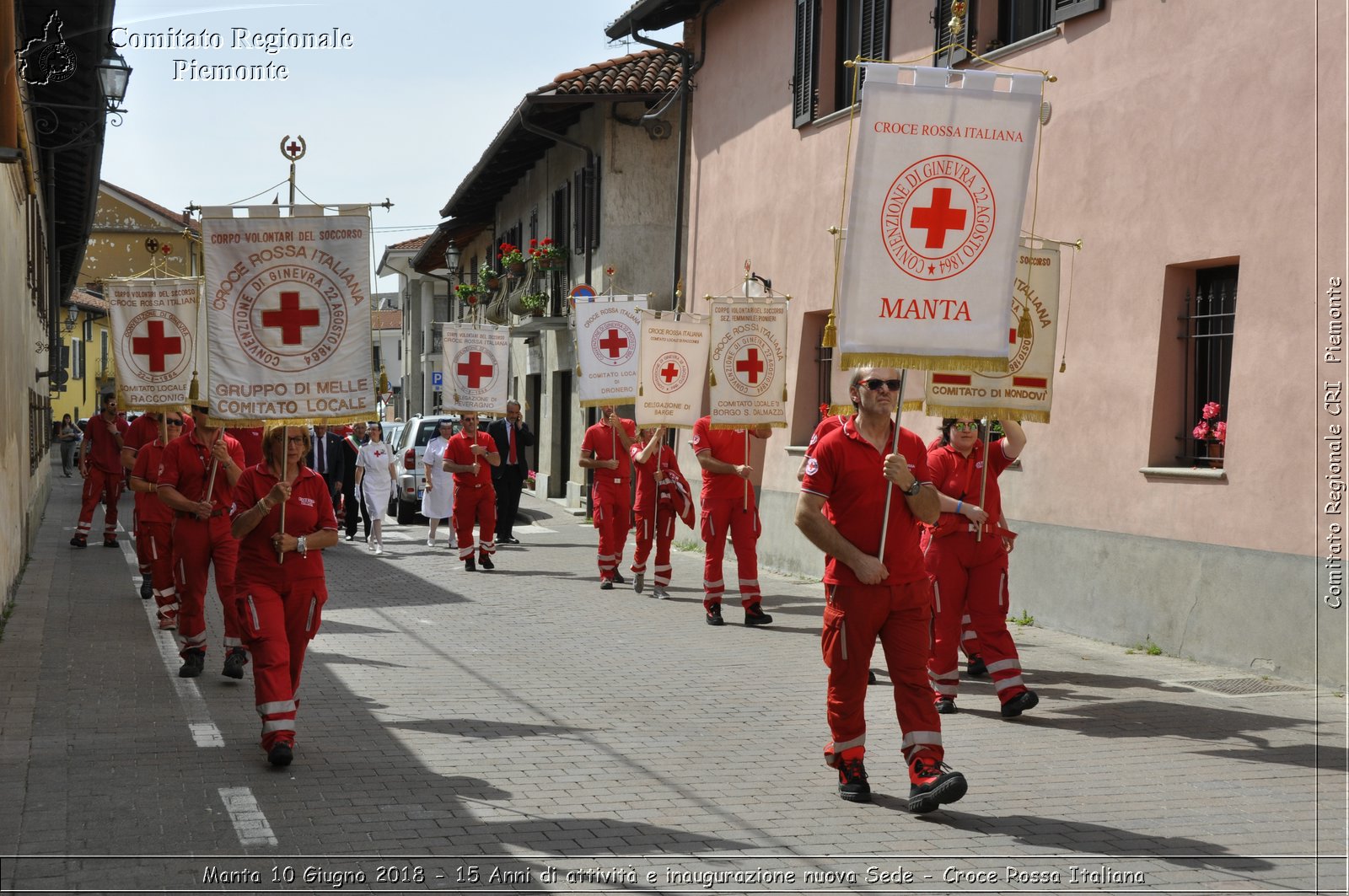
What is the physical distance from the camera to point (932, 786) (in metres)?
6.46

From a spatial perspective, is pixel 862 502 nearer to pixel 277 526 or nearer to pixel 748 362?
pixel 277 526

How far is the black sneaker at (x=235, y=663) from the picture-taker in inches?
391

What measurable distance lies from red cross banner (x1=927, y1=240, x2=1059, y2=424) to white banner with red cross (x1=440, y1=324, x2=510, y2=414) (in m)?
10.9

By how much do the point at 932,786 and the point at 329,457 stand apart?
1594 cm

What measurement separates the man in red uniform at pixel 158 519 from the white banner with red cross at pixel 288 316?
12.1 feet

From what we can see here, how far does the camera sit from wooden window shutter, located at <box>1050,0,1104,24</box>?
1248 cm

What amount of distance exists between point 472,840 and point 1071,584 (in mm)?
7631

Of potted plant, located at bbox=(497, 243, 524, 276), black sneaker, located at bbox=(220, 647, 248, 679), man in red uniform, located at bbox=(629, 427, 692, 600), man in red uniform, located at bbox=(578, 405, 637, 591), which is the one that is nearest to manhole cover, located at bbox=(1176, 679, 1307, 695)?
black sneaker, located at bbox=(220, 647, 248, 679)

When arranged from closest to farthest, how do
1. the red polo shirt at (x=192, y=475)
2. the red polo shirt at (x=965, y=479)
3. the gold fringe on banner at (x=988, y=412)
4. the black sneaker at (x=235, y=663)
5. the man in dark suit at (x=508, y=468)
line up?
the red polo shirt at (x=965, y=479) < the gold fringe on banner at (x=988, y=412) < the black sneaker at (x=235, y=663) < the red polo shirt at (x=192, y=475) < the man in dark suit at (x=508, y=468)

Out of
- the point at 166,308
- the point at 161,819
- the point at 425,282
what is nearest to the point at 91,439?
the point at 166,308

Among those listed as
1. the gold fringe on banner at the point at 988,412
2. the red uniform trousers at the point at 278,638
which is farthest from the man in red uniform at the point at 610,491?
the red uniform trousers at the point at 278,638

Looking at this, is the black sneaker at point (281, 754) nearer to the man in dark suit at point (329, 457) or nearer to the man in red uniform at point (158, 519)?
the man in red uniform at point (158, 519)

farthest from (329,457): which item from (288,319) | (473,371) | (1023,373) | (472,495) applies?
(1023,373)

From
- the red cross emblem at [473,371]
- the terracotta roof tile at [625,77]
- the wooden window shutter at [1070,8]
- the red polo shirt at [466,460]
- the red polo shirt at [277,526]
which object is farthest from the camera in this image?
the terracotta roof tile at [625,77]
